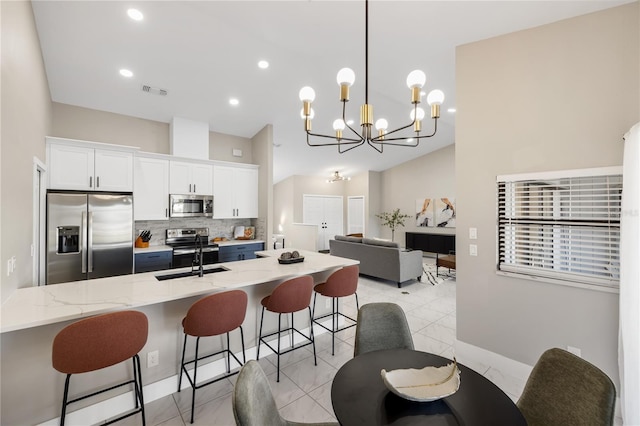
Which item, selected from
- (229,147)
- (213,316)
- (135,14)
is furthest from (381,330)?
(229,147)

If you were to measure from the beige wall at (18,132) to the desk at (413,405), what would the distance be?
2308 mm

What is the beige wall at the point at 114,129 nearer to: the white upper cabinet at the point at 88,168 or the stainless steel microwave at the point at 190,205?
the white upper cabinet at the point at 88,168

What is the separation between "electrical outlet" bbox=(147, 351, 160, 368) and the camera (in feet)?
7.26

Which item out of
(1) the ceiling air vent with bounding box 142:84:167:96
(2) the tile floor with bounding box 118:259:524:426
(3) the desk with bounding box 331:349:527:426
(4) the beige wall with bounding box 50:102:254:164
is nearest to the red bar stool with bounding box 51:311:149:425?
(2) the tile floor with bounding box 118:259:524:426

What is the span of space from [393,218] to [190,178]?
648 centimetres

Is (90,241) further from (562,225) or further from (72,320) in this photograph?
(562,225)

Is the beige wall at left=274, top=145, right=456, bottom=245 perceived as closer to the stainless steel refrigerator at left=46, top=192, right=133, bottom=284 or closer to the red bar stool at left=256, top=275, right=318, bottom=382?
the stainless steel refrigerator at left=46, top=192, right=133, bottom=284

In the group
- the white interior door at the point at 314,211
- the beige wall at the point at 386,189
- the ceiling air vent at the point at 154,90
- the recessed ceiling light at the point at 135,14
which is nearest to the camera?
→ the recessed ceiling light at the point at 135,14

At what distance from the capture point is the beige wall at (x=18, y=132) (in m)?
1.82

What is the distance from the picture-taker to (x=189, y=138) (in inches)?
194

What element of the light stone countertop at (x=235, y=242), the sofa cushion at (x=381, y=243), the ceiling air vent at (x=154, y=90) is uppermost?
the ceiling air vent at (x=154, y=90)

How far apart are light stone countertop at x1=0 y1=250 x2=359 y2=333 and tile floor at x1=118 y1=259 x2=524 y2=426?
0.88 meters

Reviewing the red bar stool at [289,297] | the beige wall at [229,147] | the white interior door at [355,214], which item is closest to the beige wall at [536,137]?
the red bar stool at [289,297]

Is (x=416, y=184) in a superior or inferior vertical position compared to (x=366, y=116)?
superior
